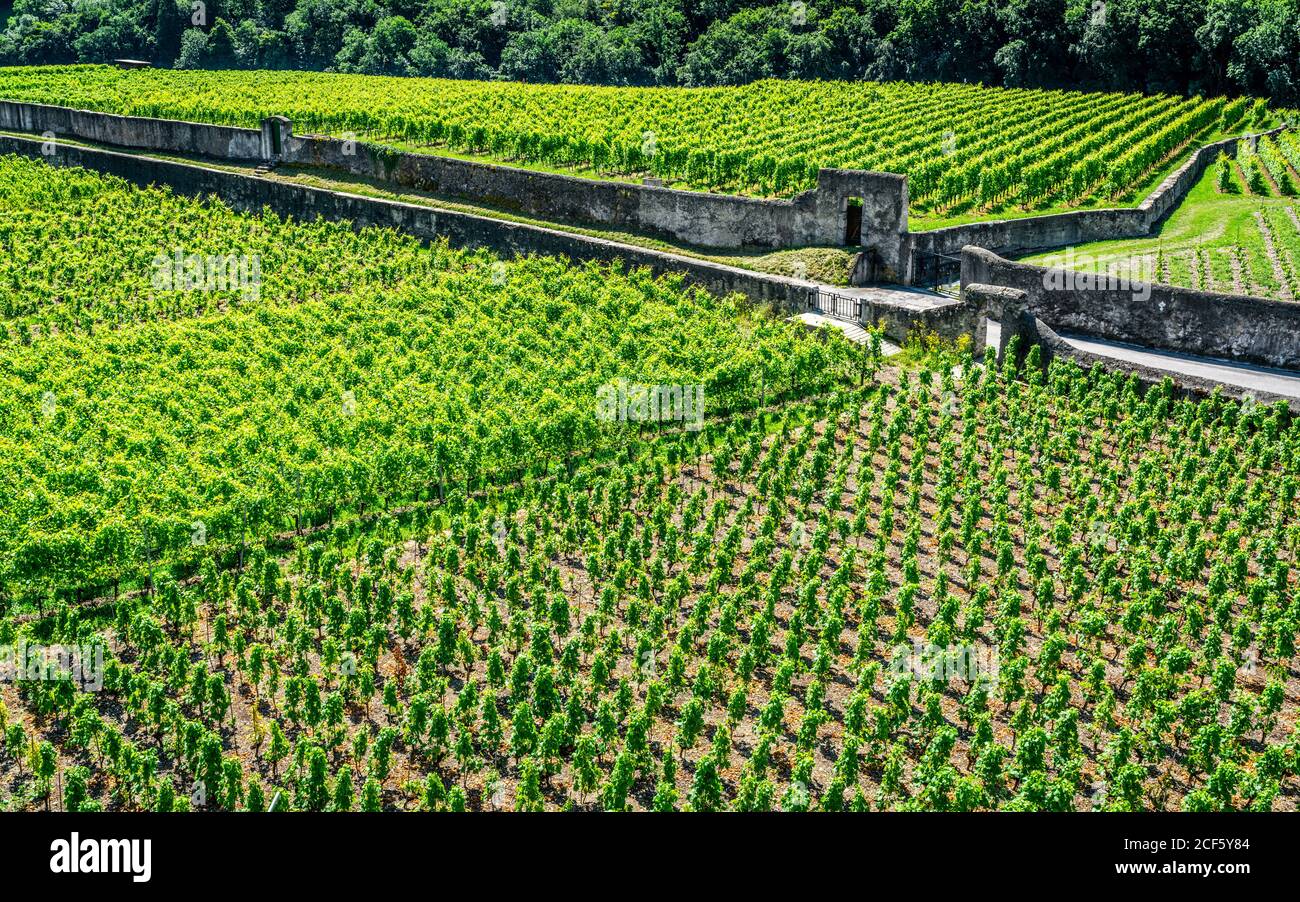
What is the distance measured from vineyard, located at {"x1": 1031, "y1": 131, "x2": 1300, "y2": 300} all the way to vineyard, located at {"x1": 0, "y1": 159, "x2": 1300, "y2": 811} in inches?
352

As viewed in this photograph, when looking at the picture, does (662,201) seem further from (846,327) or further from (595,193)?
(846,327)

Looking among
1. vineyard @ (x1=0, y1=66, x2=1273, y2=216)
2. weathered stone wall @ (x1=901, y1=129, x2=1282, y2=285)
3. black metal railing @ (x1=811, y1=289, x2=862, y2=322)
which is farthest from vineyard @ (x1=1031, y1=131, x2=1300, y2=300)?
black metal railing @ (x1=811, y1=289, x2=862, y2=322)

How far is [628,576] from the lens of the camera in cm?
1647

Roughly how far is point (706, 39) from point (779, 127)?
2925 cm

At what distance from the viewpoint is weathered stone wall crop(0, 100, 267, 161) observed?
47312mm

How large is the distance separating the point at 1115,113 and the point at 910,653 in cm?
4339

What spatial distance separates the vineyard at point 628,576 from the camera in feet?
41.7

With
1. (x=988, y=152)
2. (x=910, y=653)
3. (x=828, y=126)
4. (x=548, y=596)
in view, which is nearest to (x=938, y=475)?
(x=910, y=653)

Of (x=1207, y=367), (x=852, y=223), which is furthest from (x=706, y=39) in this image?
(x=1207, y=367)

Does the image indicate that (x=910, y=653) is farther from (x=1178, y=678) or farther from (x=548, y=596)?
(x=548, y=596)

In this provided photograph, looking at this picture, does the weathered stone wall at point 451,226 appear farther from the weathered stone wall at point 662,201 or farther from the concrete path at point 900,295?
the weathered stone wall at point 662,201

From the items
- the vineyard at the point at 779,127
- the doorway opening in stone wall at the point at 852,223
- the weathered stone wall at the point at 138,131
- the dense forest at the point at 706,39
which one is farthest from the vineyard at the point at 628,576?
the dense forest at the point at 706,39

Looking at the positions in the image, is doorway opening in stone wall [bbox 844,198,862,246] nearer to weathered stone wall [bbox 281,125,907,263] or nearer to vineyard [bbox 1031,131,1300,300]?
weathered stone wall [bbox 281,125,907,263]

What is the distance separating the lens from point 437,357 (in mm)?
24969
